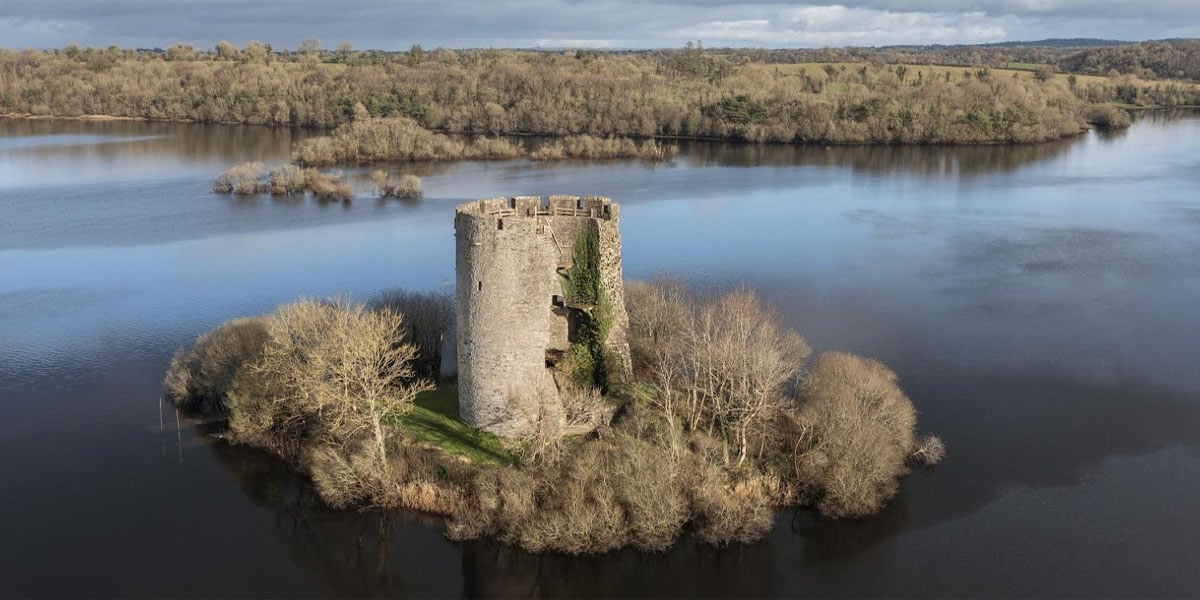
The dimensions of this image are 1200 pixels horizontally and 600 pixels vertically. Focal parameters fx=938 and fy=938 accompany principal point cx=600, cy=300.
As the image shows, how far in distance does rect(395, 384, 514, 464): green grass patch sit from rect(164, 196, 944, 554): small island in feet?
0.17

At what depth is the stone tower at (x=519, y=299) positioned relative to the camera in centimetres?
1994

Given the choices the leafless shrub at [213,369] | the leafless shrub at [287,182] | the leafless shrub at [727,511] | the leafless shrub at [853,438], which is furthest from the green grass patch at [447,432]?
the leafless shrub at [287,182]

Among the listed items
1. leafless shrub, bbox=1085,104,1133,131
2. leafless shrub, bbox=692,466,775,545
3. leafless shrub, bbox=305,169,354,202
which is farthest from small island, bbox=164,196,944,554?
leafless shrub, bbox=1085,104,1133,131

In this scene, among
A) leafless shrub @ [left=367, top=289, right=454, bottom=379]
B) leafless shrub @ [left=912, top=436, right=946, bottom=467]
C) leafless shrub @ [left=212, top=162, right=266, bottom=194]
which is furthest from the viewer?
leafless shrub @ [left=212, top=162, right=266, bottom=194]

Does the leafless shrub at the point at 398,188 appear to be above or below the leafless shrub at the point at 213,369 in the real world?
above

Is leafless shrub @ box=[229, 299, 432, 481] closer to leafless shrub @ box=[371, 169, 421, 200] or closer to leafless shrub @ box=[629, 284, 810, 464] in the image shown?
leafless shrub @ box=[629, 284, 810, 464]

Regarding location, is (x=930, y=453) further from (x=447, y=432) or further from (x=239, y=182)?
(x=239, y=182)

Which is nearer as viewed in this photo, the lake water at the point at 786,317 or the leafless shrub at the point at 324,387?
the lake water at the point at 786,317

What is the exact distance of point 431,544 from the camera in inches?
746

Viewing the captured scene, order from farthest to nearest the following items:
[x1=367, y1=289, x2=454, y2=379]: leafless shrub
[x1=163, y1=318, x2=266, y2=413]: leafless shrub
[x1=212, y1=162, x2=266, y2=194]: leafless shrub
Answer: [x1=212, y1=162, x2=266, y2=194]: leafless shrub < [x1=367, y1=289, x2=454, y2=379]: leafless shrub < [x1=163, y1=318, x2=266, y2=413]: leafless shrub

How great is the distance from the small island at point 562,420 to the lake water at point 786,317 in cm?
64

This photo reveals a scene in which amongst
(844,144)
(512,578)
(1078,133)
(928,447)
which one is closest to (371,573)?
(512,578)

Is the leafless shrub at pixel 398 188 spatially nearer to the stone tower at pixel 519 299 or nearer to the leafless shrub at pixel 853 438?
the stone tower at pixel 519 299

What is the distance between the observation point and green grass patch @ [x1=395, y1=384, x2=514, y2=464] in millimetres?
20312
